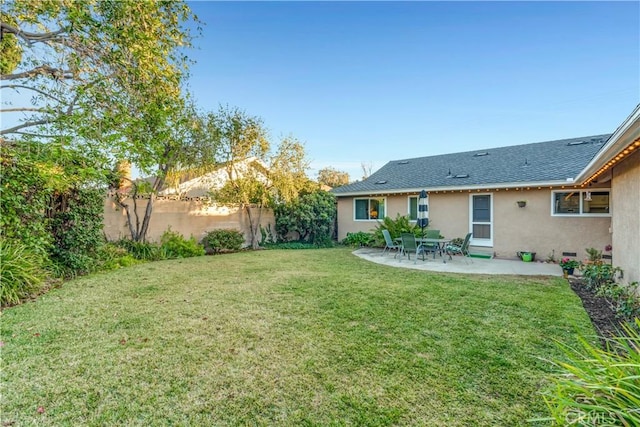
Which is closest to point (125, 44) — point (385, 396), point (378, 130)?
point (385, 396)

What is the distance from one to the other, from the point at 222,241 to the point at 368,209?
7091 millimetres

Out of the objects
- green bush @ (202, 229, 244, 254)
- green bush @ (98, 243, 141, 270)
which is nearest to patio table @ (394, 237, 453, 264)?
green bush @ (202, 229, 244, 254)

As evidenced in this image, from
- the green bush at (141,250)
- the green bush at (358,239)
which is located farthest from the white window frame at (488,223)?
the green bush at (141,250)

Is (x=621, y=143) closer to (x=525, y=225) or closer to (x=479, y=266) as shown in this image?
(x=479, y=266)

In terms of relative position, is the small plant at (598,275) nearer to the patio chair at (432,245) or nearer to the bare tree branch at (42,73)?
the patio chair at (432,245)

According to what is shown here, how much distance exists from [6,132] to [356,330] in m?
8.67

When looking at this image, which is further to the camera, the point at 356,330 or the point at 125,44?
the point at 125,44

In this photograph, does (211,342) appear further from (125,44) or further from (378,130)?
(378,130)

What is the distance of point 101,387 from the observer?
2.78 m

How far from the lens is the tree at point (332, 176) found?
3744 centimetres

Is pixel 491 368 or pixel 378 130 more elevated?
pixel 378 130

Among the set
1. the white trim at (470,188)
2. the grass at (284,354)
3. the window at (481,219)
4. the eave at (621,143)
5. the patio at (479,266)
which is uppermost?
the eave at (621,143)

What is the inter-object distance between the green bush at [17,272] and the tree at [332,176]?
1277 inches

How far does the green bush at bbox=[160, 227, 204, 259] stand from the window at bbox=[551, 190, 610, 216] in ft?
42.4
